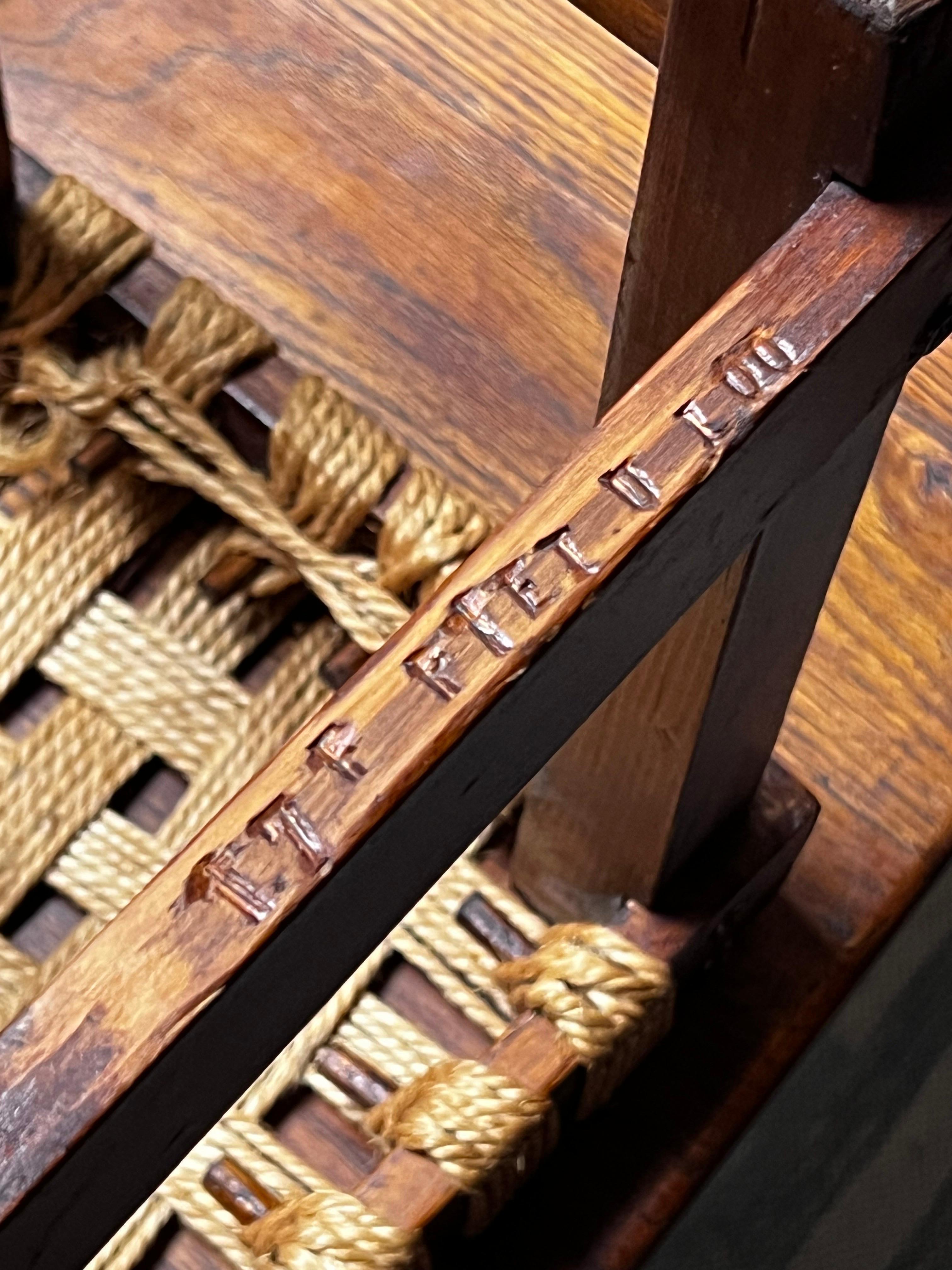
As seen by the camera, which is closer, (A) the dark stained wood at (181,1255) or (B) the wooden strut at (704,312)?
(B) the wooden strut at (704,312)

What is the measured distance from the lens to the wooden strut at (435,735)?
0.27 metres

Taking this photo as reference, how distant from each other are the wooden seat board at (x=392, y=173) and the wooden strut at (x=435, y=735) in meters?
0.29

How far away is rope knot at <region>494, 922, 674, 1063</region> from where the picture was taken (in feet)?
1.64

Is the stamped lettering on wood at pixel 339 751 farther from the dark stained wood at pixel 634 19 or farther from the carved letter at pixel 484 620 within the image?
the dark stained wood at pixel 634 19

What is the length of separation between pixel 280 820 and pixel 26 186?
1.42 feet

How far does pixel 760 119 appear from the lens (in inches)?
12.4

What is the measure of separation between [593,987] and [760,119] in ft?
0.93

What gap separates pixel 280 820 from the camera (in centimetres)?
28

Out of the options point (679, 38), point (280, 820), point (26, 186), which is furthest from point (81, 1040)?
point (26, 186)

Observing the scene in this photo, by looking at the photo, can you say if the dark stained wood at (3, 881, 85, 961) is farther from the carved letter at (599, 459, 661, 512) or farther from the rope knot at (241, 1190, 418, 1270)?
the carved letter at (599, 459, 661, 512)

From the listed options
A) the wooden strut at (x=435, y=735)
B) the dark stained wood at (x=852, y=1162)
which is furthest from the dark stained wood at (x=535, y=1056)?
the dark stained wood at (x=852, y=1162)

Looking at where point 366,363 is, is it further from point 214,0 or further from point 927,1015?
point 927,1015

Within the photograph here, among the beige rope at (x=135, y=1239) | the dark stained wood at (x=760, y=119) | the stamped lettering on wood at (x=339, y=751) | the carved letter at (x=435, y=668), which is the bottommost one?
the beige rope at (x=135, y=1239)

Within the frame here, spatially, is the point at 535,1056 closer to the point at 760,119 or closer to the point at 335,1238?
the point at 335,1238
